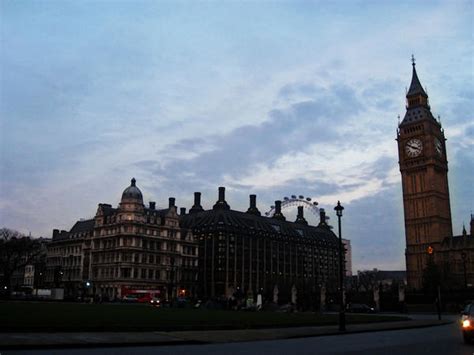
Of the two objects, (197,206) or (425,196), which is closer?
(425,196)

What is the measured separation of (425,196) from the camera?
465 ft

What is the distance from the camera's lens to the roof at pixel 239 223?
151000mm

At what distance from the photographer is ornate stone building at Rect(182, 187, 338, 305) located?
145 m

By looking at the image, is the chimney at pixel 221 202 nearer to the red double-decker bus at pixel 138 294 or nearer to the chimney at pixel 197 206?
the chimney at pixel 197 206

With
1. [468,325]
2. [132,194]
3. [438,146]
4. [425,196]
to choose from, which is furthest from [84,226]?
[468,325]

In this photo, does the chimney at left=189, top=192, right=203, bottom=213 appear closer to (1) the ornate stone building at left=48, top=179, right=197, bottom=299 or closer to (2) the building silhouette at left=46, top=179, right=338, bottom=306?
(2) the building silhouette at left=46, top=179, right=338, bottom=306

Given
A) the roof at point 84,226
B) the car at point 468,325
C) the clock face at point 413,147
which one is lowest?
the car at point 468,325

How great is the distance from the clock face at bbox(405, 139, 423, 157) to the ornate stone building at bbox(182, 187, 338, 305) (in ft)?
159

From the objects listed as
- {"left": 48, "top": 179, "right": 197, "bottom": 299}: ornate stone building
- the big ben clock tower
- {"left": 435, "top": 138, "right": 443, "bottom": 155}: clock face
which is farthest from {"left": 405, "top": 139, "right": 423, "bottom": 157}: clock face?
{"left": 48, "top": 179, "right": 197, "bottom": 299}: ornate stone building

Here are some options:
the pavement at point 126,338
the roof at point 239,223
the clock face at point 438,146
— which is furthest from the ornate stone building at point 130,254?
the pavement at point 126,338

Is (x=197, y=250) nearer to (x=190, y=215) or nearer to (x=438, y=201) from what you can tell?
(x=190, y=215)

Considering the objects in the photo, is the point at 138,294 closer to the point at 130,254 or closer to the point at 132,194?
the point at 130,254

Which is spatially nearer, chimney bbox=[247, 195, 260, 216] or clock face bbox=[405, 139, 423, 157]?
clock face bbox=[405, 139, 423, 157]

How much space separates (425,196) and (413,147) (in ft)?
48.7
